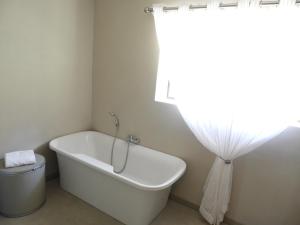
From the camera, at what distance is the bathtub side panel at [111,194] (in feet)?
6.65

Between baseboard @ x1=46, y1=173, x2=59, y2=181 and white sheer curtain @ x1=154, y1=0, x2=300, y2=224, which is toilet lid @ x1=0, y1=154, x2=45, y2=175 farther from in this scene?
white sheer curtain @ x1=154, y1=0, x2=300, y2=224

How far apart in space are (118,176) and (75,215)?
68 cm

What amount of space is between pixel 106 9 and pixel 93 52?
0.55 m

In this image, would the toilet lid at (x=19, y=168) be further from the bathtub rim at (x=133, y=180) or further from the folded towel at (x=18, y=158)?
the bathtub rim at (x=133, y=180)

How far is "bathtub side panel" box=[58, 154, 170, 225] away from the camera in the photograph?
6.65ft

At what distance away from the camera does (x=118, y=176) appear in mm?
1968

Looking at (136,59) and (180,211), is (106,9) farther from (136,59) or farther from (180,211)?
(180,211)

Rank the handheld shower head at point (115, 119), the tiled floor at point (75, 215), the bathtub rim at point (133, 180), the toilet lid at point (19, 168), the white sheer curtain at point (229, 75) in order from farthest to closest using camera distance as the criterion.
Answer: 1. the handheld shower head at point (115, 119)
2. the tiled floor at point (75, 215)
3. the toilet lid at point (19, 168)
4. the bathtub rim at point (133, 180)
5. the white sheer curtain at point (229, 75)

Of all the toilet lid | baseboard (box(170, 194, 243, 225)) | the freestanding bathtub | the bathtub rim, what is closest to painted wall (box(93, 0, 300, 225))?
baseboard (box(170, 194, 243, 225))

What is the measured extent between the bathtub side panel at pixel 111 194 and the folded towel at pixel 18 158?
1.11 ft

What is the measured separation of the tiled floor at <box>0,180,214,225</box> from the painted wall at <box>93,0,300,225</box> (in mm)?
187

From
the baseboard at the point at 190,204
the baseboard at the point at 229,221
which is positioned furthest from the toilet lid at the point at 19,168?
the baseboard at the point at 229,221

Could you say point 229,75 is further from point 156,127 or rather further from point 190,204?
point 190,204

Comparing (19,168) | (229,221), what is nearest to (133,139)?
(19,168)
